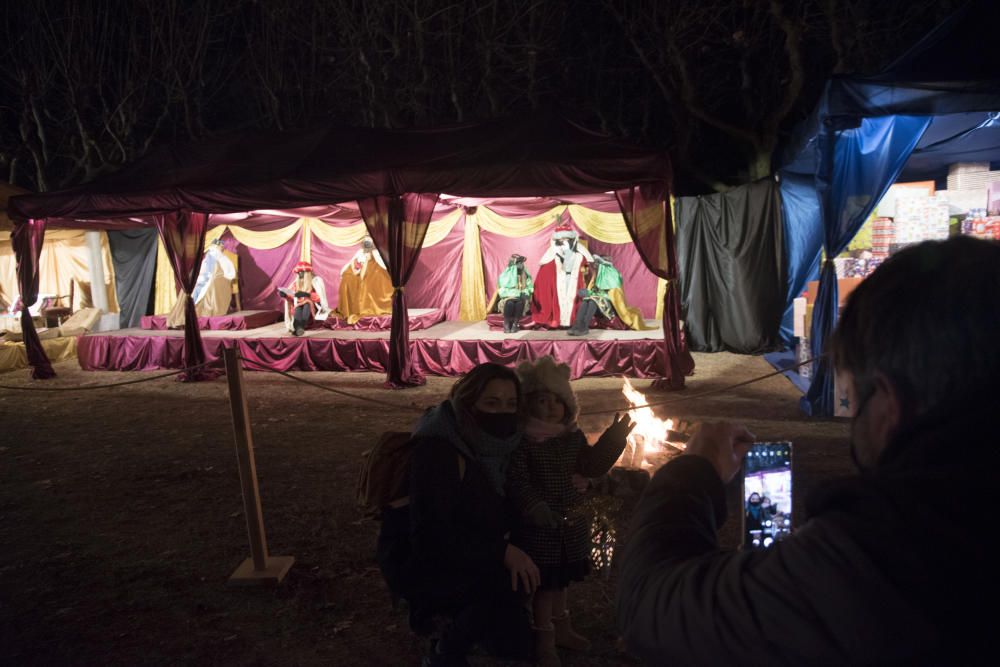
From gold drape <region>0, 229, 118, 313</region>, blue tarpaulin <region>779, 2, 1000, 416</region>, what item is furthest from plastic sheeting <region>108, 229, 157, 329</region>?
blue tarpaulin <region>779, 2, 1000, 416</region>

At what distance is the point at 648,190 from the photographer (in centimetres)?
762

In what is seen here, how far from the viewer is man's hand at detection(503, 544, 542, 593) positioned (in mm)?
2352

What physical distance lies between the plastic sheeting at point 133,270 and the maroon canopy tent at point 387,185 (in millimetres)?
3769

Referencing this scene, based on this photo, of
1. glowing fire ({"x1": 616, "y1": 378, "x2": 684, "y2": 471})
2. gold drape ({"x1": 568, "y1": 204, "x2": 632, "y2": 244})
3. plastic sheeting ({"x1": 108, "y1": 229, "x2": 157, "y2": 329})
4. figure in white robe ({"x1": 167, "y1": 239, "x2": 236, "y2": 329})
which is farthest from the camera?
plastic sheeting ({"x1": 108, "y1": 229, "x2": 157, "y2": 329})

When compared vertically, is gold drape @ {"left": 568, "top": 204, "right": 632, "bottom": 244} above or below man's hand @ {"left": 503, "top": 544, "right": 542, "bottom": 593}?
above

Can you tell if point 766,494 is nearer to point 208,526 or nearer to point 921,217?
point 208,526

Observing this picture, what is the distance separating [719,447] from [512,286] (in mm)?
8686

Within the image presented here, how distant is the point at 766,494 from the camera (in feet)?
5.93

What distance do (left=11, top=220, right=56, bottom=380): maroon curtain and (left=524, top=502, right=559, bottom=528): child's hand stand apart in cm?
998

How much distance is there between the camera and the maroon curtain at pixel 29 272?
9414 mm

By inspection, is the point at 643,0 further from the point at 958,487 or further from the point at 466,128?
the point at 958,487

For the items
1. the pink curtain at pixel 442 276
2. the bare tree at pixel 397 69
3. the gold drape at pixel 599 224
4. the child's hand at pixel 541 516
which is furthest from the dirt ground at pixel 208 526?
the bare tree at pixel 397 69

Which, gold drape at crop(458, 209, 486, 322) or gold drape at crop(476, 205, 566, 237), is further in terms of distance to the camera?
gold drape at crop(458, 209, 486, 322)

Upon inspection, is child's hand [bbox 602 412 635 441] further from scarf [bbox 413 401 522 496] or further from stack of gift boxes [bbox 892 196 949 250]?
stack of gift boxes [bbox 892 196 949 250]
